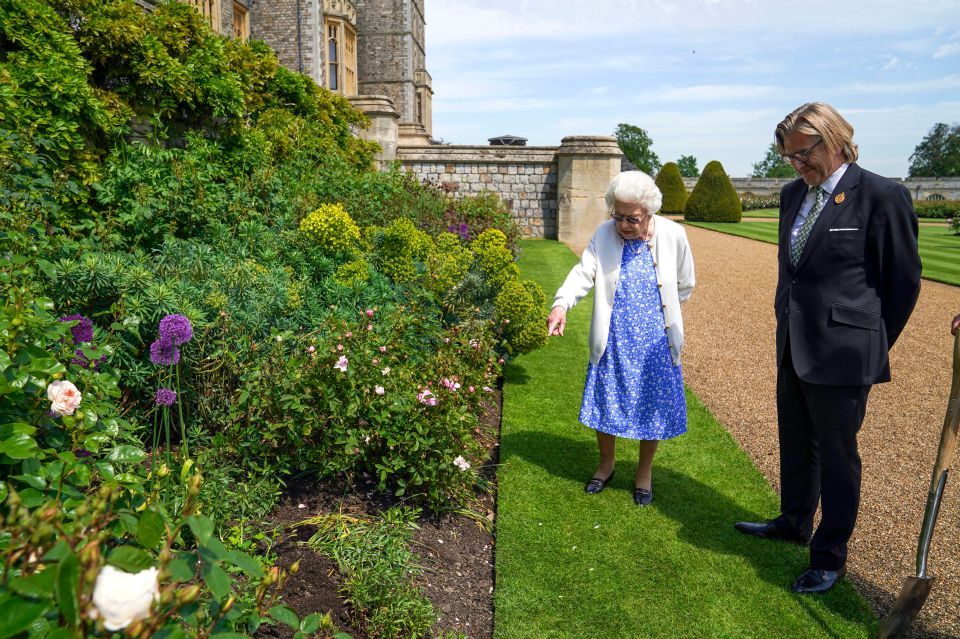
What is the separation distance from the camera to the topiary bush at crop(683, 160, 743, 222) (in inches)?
943

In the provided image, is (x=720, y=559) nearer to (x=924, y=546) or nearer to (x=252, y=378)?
(x=924, y=546)

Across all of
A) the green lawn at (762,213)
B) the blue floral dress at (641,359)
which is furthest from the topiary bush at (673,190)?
the blue floral dress at (641,359)

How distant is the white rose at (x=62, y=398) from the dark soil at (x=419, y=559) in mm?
996

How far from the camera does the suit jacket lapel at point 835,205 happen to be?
2781 millimetres

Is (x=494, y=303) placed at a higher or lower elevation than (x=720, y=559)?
higher

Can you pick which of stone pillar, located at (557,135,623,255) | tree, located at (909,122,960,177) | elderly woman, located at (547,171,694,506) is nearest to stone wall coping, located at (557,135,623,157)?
stone pillar, located at (557,135,623,255)

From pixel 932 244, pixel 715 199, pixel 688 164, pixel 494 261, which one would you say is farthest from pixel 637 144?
pixel 494 261

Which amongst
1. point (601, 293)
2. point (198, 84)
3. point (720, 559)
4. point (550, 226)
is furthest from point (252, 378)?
point (550, 226)

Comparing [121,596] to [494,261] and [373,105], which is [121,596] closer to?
[494,261]

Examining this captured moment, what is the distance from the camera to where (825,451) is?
2883 millimetres

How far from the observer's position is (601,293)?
353 cm

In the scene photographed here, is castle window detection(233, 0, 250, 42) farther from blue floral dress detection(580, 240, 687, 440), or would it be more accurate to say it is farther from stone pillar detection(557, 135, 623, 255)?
blue floral dress detection(580, 240, 687, 440)

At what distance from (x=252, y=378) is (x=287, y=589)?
1.05 metres

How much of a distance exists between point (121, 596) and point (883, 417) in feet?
18.4
